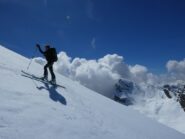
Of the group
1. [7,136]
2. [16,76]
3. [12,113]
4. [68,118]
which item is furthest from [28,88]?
[7,136]

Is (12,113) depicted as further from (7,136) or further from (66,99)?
(66,99)

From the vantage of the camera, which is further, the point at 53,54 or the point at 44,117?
the point at 53,54

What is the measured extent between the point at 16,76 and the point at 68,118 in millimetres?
4539

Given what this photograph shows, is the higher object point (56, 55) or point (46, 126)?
point (56, 55)

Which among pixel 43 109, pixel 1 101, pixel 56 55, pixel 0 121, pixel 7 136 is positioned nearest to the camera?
pixel 7 136

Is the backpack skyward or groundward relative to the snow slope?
skyward

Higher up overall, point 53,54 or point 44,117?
point 53,54

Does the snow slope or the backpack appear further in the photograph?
the backpack

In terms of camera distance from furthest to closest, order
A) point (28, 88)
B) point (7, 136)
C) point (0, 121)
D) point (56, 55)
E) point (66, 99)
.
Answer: point (56, 55) → point (66, 99) → point (28, 88) → point (0, 121) → point (7, 136)

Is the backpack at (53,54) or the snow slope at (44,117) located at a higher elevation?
the backpack at (53,54)

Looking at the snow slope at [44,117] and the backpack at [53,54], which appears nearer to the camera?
the snow slope at [44,117]

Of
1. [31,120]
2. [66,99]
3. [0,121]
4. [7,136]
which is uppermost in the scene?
[66,99]

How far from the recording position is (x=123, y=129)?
11.8 meters

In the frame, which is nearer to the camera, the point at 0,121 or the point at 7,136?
the point at 7,136
